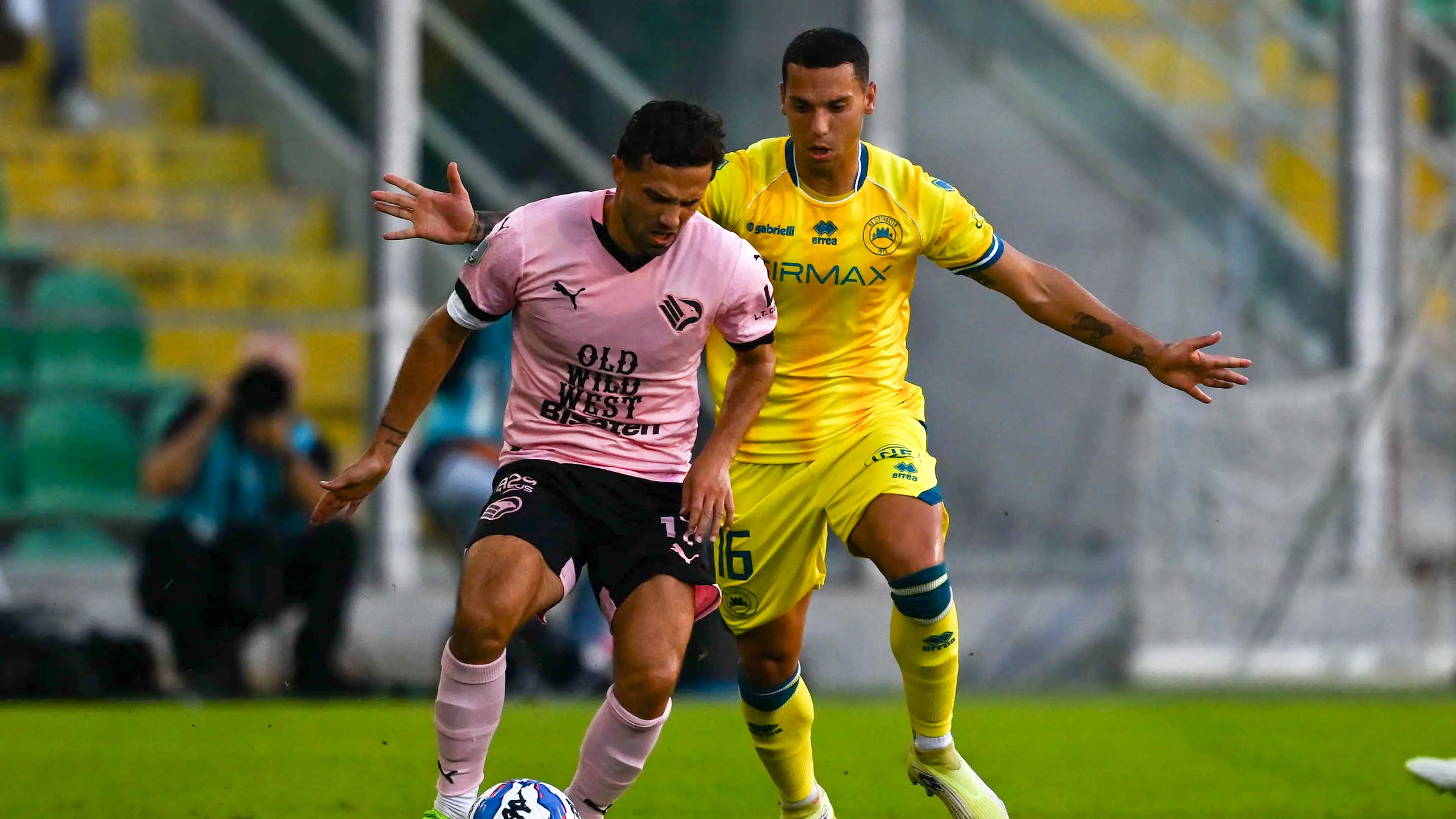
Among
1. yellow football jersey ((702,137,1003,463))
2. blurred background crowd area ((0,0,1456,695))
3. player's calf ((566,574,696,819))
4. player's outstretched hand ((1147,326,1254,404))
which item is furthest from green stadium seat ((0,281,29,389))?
player's outstretched hand ((1147,326,1254,404))

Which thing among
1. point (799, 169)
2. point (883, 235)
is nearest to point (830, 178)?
point (799, 169)

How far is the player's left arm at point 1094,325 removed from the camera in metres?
5.57

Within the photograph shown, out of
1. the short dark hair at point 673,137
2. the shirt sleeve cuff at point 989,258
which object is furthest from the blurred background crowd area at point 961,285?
the short dark hair at point 673,137

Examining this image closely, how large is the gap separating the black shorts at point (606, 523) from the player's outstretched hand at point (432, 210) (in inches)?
24.8

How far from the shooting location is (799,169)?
5727 mm

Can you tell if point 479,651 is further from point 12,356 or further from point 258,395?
point 12,356

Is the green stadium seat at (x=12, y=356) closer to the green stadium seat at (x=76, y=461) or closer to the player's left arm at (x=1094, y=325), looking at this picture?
the green stadium seat at (x=76, y=461)

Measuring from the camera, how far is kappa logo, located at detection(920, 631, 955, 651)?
554 cm

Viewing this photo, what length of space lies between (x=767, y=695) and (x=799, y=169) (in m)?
1.51

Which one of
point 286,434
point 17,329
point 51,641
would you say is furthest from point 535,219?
point 17,329

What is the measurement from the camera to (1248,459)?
11.5m

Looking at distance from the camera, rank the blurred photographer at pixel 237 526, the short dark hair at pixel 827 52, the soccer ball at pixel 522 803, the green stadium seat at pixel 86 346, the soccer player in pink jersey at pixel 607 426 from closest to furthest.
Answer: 1. the soccer ball at pixel 522 803
2. the soccer player in pink jersey at pixel 607 426
3. the short dark hair at pixel 827 52
4. the blurred photographer at pixel 237 526
5. the green stadium seat at pixel 86 346

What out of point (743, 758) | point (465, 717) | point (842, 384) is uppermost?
point (842, 384)

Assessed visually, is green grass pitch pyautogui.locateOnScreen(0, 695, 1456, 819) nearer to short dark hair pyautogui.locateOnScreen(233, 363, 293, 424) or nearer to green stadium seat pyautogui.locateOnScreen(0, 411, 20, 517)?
short dark hair pyautogui.locateOnScreen(233, 363, 293, 424)
